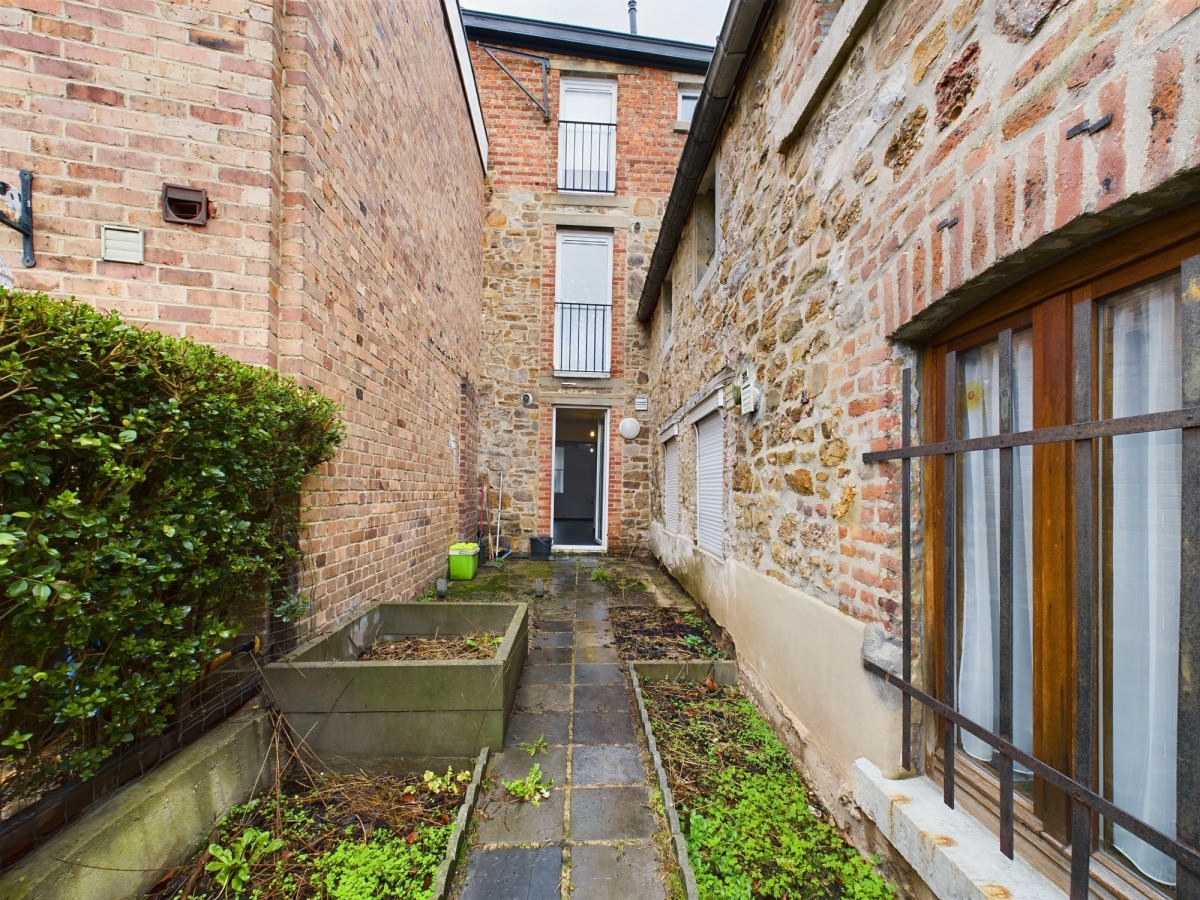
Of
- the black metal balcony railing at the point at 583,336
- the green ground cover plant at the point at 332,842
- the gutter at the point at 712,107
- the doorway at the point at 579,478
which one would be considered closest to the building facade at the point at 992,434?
the gutter at the point at 712,107

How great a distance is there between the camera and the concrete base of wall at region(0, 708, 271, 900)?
4.31ft

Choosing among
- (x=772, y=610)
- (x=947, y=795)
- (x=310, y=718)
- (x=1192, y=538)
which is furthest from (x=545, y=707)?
(x=1192, y=538)

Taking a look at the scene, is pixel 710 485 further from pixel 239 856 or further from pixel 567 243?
pixel 567 243

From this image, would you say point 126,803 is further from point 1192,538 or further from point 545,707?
point 1192,538

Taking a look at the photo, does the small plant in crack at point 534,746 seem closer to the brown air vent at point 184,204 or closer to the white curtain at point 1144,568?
the white curtain at point 1144,568

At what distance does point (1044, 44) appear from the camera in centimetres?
122

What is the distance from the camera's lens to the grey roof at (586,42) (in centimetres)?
759

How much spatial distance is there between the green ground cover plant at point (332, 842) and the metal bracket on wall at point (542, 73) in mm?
9046

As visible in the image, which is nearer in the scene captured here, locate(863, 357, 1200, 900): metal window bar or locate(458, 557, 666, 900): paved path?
locate(863, 357, 1200, 900): metal window bar

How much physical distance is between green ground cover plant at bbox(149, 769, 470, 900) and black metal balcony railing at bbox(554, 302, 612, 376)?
20.5 ft

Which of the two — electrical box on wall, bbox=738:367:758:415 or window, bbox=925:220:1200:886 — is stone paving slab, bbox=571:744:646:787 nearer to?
window, bbox=925:220:1200:886

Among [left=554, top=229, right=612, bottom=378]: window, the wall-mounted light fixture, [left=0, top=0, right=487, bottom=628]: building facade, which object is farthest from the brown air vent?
the wall-mounted light fixture

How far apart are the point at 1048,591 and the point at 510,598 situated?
4208 mm

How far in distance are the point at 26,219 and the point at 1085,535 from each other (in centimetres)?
410
